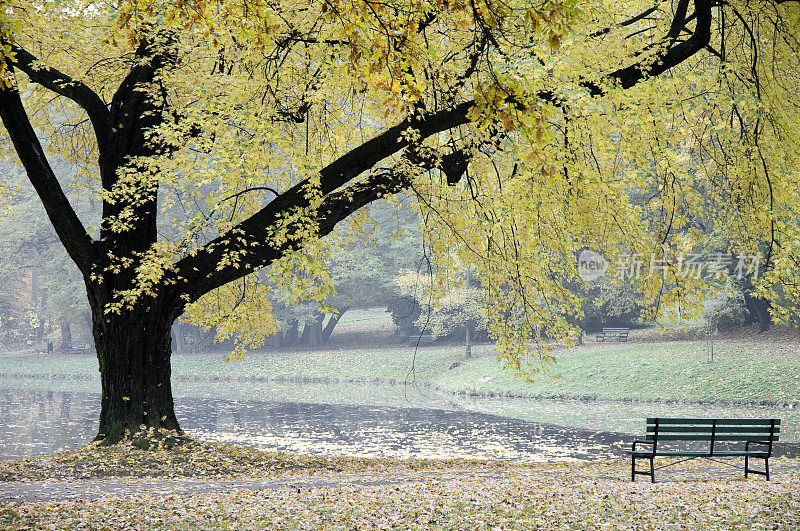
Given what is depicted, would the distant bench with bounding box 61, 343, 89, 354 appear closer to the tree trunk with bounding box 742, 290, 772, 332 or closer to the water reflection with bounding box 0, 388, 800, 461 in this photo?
the water reflection with bounding box 0, 388, 800, 461

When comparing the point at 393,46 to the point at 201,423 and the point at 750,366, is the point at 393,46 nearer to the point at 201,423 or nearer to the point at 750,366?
the point at 201,423

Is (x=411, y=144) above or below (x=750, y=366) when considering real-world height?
above

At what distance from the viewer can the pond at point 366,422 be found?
53.8ft

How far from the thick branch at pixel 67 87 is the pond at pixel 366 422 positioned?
862 cm

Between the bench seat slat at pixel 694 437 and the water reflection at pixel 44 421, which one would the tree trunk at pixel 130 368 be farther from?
the water reflection at pixel 44 421

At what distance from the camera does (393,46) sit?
18.3ft

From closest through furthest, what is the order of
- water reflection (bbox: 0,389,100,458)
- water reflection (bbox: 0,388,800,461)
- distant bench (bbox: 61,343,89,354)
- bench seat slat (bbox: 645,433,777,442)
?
1. bench seat slat (bbox: 645,433,777,442)
2. water reflection (bbox: 0,388,800,461)
3. water reflection (bbox: 0,389,100,458)
4. distant bench (bbox: 61,343,89,354)

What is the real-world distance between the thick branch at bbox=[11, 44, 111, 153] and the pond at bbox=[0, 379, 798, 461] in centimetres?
862

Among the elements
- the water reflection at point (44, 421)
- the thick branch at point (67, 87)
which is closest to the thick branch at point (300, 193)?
the thick branch at point (67, 87)

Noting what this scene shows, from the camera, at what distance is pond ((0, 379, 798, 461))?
16394 mm

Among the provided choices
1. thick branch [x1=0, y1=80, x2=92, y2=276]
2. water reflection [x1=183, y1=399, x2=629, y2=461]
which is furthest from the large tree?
water reflection [x1=183, y1=399, x2=629, y2=461]

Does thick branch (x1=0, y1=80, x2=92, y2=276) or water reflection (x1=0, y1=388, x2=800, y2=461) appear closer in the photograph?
thick branch (x1=0, y1=80, x2=92, y2=276)

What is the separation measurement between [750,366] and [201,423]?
725 inches

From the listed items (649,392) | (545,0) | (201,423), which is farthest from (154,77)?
(649,392)
